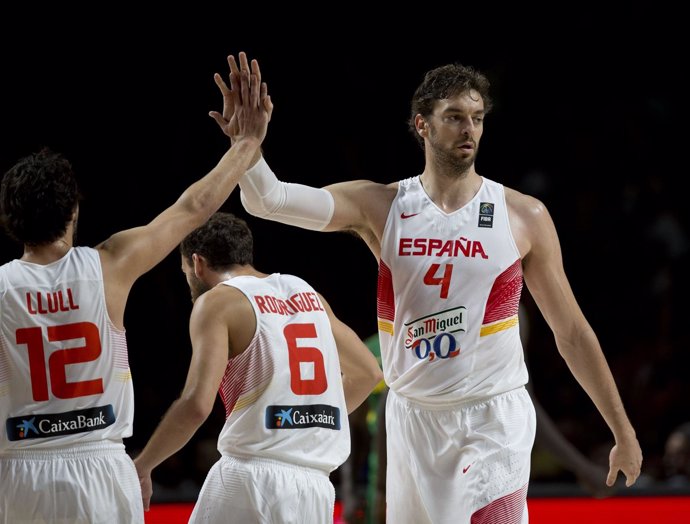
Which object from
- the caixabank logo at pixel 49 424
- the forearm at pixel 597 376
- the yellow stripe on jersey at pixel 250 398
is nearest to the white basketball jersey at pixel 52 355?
the caixabank logo at pixel 49 424

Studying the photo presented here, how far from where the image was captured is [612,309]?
10.5m

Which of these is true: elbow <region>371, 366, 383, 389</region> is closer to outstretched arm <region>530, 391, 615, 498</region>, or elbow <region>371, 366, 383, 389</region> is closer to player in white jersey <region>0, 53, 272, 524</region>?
player in white jersey <region>0, 53, 272, 524</region>

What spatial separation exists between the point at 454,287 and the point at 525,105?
24.1ft

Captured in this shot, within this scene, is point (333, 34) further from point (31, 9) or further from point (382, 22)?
point (31, 9)

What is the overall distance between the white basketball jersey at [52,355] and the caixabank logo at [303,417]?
72cm

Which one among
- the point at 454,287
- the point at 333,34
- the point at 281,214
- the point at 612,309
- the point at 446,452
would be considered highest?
the point at 333,34

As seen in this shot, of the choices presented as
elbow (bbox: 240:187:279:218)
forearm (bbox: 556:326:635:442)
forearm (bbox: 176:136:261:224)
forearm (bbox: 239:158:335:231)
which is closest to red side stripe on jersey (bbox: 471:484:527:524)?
forearm (bbox: 556:326:635:442)

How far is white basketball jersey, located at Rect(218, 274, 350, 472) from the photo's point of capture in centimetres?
395

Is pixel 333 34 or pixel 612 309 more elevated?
pixel 333 34

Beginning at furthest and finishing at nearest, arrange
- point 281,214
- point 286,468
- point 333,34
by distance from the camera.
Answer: point 333,34 → point 281,214 → point 286,468

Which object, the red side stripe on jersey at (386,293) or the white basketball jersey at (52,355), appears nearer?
the white basketball jersey at (52,355)

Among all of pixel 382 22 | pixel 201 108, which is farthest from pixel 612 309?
pixel 201 108

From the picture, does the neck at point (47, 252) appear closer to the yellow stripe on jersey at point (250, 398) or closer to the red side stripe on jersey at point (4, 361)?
Result: the red side stripe on jersey at point (4, 361)

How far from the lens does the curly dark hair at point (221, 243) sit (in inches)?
168
